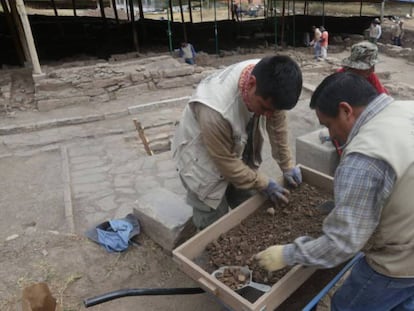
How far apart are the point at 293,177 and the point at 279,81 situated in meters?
1.09

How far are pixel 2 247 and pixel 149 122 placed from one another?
439 centimetres

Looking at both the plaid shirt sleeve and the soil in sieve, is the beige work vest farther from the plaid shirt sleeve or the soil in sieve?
the plaid shirt sleeve

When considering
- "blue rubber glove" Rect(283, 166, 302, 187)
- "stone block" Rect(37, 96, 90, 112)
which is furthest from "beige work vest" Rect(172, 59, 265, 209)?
"stone block" Rect(37, 96, 90, 112)

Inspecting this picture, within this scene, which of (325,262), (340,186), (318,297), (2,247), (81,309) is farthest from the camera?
(2,247)

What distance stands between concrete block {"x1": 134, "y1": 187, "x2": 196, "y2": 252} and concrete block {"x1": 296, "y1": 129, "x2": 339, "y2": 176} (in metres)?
1.46

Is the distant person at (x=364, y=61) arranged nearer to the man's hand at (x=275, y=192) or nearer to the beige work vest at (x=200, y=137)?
the beige work vest at (x=200, y=137)

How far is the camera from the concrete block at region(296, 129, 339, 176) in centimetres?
385

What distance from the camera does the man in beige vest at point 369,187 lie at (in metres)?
1.49

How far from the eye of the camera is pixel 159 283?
3.22 metres

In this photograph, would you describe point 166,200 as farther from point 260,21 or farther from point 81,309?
point 260,21

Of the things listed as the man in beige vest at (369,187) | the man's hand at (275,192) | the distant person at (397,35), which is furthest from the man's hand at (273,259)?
the distant person at (397,35)

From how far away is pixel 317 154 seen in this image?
393cm

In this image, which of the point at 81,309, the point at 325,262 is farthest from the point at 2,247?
the point at 325,262

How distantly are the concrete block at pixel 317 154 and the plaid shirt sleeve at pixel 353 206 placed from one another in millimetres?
2250
